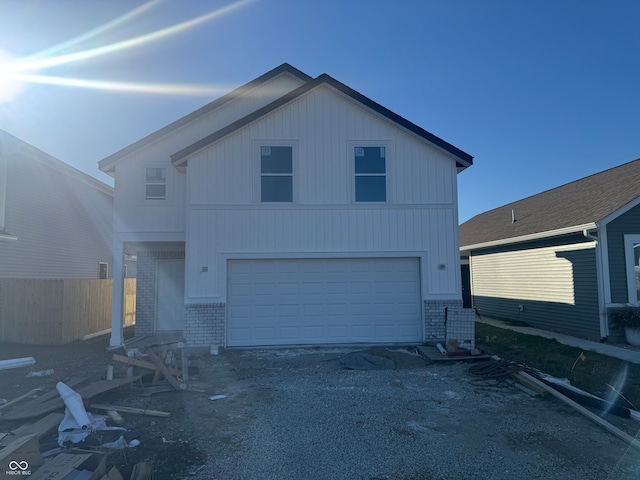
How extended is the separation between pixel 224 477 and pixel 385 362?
5.09 metres

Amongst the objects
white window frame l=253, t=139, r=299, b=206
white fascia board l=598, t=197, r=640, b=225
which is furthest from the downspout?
white window frame l=253, t=139, r=299, b=206

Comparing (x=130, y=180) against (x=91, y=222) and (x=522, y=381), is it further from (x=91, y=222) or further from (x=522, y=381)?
(x=522, y=381)

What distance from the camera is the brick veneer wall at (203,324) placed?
32.8 feet

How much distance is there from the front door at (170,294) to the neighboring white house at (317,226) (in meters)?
1.81

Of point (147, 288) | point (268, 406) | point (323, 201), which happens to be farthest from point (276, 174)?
point (268, 406)

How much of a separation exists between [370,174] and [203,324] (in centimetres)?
575

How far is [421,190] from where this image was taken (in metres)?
10.9

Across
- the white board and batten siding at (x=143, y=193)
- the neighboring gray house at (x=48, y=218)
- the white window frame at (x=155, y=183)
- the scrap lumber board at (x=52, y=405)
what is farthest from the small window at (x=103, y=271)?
the scrap lumber board at (x=52, y=405)

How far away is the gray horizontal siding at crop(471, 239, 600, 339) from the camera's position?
38.3 ft

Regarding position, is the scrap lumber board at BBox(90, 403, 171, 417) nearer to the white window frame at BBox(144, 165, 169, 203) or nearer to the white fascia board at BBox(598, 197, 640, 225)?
the white window frame at BBox(144, 165, 169, 203)

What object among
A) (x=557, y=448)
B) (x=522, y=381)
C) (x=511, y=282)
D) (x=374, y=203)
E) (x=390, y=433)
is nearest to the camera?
(x=557, y=448)

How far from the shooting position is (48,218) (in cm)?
1495

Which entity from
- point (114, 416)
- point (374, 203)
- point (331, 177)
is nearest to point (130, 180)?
point (331, 177)

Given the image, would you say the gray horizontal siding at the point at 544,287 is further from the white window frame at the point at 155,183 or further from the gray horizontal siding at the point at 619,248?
the white window frame at the point at 155,183
